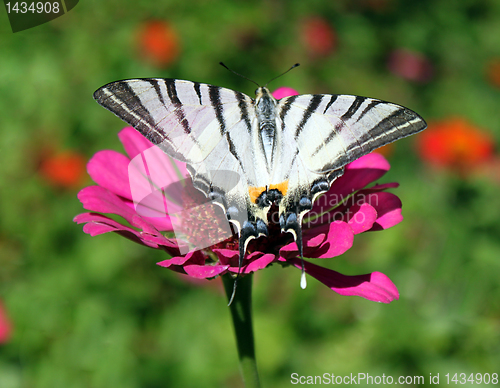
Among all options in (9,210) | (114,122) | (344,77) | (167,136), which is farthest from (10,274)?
(344,77)

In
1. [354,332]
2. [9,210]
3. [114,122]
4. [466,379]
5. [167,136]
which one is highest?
[114,122]

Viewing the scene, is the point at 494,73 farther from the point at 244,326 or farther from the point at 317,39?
the point at 244,326

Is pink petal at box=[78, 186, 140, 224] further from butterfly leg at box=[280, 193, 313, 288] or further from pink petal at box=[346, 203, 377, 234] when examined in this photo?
pink petal at box=[346, 203, 377, 234]

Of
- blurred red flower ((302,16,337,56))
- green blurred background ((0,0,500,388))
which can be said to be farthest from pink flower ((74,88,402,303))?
blurred red flower ((302,16,337,56))

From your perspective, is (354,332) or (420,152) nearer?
(354,332)

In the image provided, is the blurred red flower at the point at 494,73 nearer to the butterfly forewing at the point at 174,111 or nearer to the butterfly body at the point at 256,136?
the butterfly body at the point at 256,136

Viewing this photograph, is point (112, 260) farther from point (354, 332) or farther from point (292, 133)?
point (292, 133)
